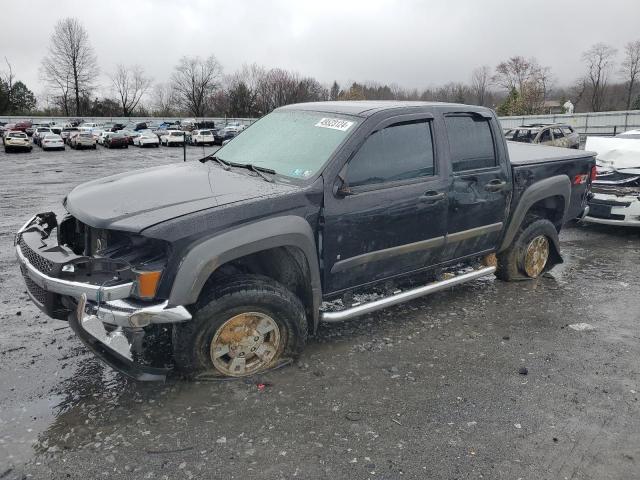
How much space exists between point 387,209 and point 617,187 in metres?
5.70

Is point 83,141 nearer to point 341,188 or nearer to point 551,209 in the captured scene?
point 551,209

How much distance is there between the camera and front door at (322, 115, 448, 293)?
154 inches

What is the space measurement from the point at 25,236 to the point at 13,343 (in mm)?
1051

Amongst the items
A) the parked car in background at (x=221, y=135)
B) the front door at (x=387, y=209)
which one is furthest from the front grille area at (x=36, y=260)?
the parked car in background at (x=221, y=135)

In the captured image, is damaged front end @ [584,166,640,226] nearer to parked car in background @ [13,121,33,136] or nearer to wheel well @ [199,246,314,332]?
wheel well @ [199,246,314,332]

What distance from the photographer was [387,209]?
409 centimetres

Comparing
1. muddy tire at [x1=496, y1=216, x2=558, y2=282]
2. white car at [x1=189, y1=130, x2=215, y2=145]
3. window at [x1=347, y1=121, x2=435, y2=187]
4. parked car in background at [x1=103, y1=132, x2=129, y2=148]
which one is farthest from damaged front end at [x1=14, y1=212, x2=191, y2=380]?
white car at [x1=189, y1=130, x2=215, y2=145]

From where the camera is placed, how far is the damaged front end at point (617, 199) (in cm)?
781

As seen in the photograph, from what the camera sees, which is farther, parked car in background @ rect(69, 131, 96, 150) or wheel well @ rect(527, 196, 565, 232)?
parked car in background @ rect(69, 131, 96, 150)

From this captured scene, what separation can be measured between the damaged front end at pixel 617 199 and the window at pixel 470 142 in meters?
3.87

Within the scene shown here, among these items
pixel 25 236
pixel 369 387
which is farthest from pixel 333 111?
pixel 25 236

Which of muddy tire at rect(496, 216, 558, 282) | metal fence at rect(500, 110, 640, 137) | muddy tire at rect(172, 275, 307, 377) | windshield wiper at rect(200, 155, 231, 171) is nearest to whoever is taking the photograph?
muddy tire at rect(172, 275, 307, 377)

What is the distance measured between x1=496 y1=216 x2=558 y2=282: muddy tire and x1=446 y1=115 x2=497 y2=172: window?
43.0 inches

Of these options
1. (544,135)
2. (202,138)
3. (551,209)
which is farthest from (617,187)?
(202,138)
